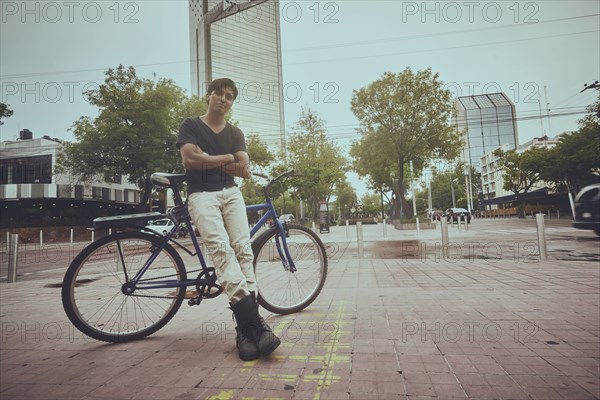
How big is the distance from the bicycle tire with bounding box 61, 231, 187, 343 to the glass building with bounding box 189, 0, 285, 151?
2346cm

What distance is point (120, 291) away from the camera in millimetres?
2537

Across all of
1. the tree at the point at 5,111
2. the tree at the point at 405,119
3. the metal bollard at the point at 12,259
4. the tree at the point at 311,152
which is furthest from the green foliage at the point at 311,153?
the metal bollard at the point at 12,259

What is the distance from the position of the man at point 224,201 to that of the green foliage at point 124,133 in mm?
22539

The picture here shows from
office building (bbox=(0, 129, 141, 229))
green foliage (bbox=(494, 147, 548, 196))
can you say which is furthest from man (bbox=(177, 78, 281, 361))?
green foliage (bbox=(494, 147, 548, 196))

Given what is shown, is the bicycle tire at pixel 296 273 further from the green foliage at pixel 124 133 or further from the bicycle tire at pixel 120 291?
the green foliage at pixel 124 133

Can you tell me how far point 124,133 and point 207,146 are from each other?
77.4 ft

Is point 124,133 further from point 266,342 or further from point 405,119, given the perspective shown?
point 266,342

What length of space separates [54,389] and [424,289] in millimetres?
3391

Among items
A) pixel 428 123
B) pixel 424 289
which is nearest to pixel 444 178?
pixel 428 123

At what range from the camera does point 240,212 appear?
7.75 ft

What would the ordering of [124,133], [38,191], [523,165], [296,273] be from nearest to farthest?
[296,273]
[124,133]
[38,191]
[523,165]

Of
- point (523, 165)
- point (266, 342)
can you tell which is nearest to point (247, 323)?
point (266, 342)

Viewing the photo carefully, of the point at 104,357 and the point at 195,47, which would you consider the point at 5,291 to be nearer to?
the point at 104,357

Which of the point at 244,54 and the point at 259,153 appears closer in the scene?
the point at 244,54
